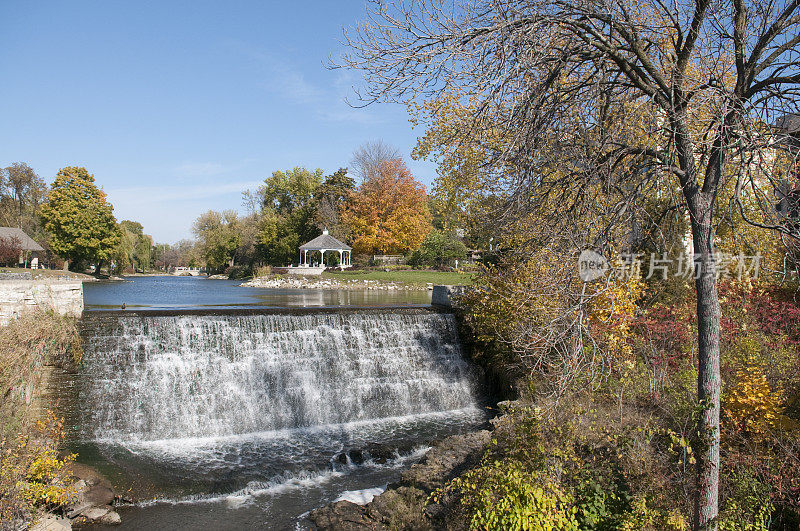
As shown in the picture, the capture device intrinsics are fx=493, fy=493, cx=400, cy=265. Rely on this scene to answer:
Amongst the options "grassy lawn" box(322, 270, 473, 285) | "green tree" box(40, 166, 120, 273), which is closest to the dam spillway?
"grassy lawn" box(322, 270, 473, 285)

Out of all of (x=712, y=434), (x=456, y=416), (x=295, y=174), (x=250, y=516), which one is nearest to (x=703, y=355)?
(x=712, y=434)

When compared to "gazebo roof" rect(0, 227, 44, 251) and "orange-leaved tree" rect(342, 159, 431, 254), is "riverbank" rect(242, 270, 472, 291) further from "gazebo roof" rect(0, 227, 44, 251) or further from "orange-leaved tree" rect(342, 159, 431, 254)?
"gazebo roof" rect(0, 227, 44, 251)

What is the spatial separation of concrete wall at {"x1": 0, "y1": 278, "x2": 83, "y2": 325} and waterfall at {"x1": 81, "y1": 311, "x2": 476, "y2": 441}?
0.50m

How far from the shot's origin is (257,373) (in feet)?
33.0

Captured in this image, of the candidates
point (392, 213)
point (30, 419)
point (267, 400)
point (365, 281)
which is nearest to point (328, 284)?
point (365, 281)

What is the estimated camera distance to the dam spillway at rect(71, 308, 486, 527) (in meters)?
7.36

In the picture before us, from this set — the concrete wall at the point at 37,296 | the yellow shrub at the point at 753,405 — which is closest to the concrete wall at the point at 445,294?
the yellow shrub at the point at 753,405

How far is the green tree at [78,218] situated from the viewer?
114ft

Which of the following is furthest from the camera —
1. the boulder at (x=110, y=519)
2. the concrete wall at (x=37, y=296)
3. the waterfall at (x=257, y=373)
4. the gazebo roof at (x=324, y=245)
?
the gazebo roof at (x=324, y=245)

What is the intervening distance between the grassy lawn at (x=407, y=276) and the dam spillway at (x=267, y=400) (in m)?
17.5

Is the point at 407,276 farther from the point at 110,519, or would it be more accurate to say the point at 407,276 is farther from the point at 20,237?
the point at 20,237

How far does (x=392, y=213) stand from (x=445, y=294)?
25383 mm

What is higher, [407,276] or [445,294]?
[407,276]

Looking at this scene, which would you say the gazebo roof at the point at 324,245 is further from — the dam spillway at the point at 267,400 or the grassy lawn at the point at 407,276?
the dam spillway at the point at 267,400
